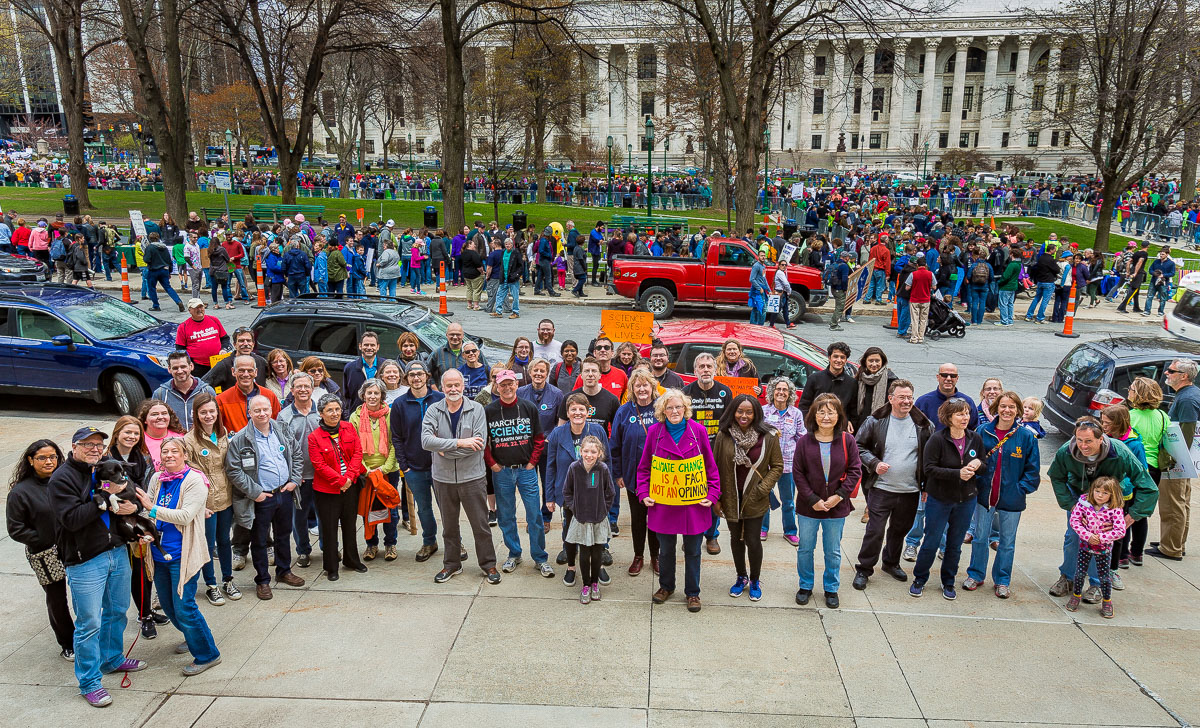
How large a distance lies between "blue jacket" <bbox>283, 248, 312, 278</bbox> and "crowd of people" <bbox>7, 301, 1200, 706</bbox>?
1180 centimetres

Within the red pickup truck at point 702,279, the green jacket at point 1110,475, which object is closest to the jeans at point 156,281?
the red pickup truck at point 702,279

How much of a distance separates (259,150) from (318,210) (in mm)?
58924

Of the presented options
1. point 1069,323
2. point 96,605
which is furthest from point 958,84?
point 96,605

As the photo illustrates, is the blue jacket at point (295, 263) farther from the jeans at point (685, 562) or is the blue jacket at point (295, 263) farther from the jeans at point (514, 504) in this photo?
the jeans at point (685, 562)

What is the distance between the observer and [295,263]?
62.0ft

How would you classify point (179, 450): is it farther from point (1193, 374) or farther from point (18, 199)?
point (18, 199)

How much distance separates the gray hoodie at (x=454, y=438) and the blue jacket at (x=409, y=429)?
9.6 inches

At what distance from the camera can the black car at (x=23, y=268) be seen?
1959cm

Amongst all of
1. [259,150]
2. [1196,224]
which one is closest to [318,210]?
[1196,224]

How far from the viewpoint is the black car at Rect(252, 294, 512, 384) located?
10.8 metres

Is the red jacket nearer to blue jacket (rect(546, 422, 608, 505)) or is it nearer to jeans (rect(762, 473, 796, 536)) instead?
blue jacket (rect(546, 422, 608, 505))

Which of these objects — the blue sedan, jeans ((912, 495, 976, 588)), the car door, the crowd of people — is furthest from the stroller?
the car door

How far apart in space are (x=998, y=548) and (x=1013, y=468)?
0.74 meters

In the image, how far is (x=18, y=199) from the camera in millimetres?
43938
